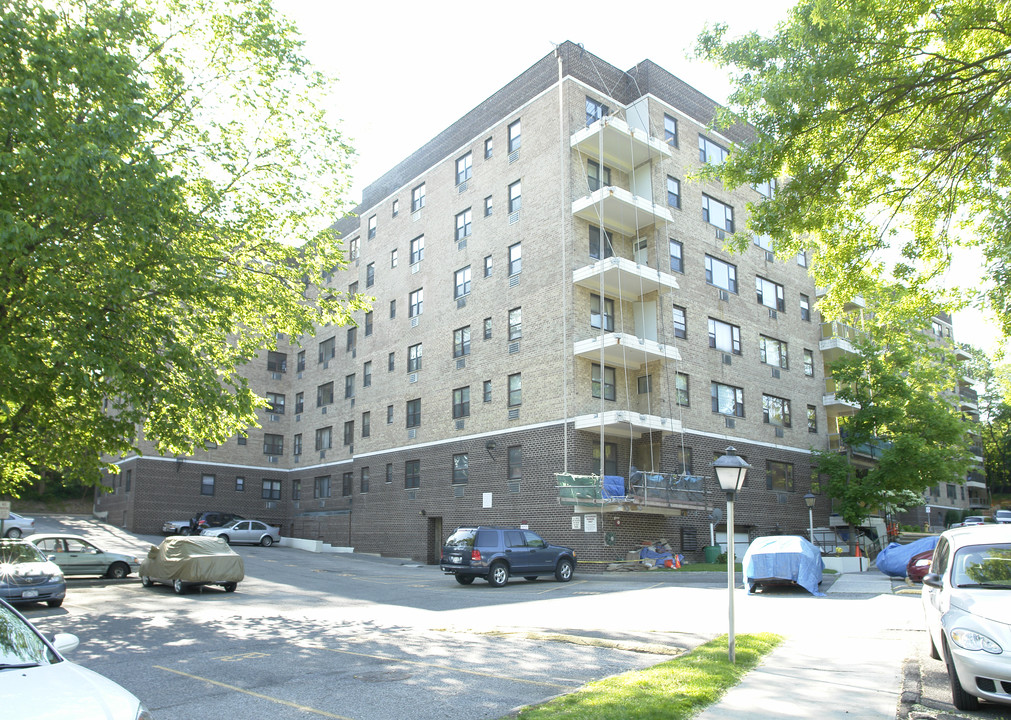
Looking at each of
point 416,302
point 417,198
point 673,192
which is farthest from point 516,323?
point 417,198

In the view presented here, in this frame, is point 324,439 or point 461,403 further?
point 324,439

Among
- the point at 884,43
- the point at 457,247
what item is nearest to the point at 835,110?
the point at 884,43

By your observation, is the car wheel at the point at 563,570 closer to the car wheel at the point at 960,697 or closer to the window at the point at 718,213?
the window at the point at 718,213

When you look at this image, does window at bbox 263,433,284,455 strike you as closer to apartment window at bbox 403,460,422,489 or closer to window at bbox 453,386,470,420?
apartment window at bbox 403,460,422,489

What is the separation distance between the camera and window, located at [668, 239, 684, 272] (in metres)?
32.1

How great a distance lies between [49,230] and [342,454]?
30431 mm

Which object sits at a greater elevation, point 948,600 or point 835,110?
point 835,110

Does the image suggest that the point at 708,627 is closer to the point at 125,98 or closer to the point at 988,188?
the point at 988,188

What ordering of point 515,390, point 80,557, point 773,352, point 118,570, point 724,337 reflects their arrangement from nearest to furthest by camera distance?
point 80,557 → point 118,570 → point 515,390 → point 724,337 → point 773,352

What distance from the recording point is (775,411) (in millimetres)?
35875

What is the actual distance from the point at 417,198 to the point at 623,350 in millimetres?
16751

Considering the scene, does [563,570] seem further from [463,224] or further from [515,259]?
[463,224]

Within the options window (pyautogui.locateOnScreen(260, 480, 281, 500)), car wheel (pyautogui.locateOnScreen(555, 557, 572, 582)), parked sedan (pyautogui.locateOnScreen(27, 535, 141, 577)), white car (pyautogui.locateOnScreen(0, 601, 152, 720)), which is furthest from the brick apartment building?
white car (pyautogui.locateOnScreen(0, 601, 152, 720))

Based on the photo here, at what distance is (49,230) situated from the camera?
46.3ft
